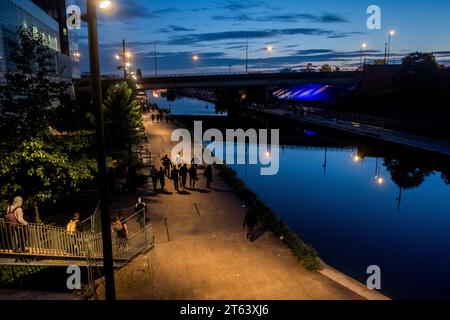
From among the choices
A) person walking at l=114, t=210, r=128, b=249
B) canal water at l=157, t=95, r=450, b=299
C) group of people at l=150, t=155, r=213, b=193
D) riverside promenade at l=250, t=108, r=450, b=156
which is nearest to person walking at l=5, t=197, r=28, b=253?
person walking at l=114, t=210, r=128, b=249

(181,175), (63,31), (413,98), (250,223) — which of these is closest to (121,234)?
(250,223)

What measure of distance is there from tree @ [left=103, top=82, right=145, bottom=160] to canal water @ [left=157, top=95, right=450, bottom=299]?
868cm

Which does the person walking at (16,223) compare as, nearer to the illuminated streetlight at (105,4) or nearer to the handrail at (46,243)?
the handrail at (46,243)

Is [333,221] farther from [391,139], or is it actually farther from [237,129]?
[237,129]

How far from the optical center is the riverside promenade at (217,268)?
10.2 m

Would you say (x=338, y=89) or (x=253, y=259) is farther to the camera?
(x=338, y=89)

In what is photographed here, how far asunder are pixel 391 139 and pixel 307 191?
1811 cm

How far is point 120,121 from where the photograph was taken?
2339cm

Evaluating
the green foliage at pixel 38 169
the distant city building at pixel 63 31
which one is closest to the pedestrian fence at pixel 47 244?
the green foliage at pixel 38 169

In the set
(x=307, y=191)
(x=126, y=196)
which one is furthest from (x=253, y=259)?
(x=307, y=191)

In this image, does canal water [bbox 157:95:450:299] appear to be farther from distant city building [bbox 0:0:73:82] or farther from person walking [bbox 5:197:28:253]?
distant city building [bbox 0:0:73:82]

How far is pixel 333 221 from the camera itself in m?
19.0

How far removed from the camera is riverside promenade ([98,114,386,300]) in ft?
33.6

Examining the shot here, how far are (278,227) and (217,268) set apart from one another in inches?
150
